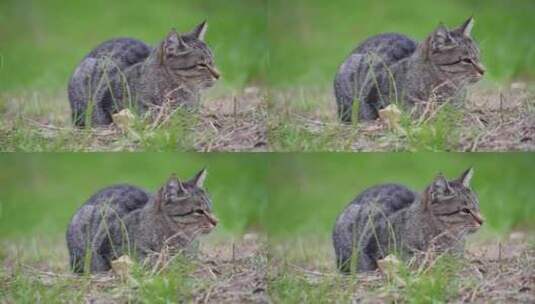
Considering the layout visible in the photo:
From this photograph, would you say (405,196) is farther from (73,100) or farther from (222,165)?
(73,100)

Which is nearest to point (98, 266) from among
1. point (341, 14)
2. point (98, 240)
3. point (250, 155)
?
point (98, 240)

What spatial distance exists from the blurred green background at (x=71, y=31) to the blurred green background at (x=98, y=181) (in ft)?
1.20

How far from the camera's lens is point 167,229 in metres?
4.81

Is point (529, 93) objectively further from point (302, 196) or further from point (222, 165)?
point (222, 165)

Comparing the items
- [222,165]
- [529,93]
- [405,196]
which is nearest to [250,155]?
[222,165]

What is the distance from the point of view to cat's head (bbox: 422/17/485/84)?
190 inches

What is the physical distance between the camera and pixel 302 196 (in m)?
4.87

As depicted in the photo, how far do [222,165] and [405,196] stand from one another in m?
0.87

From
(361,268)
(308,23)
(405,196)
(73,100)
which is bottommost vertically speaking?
(361,268)

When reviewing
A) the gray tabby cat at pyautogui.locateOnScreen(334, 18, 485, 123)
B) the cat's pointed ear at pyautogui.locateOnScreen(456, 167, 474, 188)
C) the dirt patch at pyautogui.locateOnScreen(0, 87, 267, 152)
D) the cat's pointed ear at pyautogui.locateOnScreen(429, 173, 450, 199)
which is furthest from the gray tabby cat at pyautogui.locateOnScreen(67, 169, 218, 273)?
the cat's pointed ear at pyautogui.locateOnScreen(456, 167, 474, 188)

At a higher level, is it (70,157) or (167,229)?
(70,157)

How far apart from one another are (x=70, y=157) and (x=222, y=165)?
0.71 m

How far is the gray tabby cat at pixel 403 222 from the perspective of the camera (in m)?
4.81

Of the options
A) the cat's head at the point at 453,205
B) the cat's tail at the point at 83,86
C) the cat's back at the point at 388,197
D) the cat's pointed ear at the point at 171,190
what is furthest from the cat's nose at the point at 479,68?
the cat's tail at the point at 83,86
